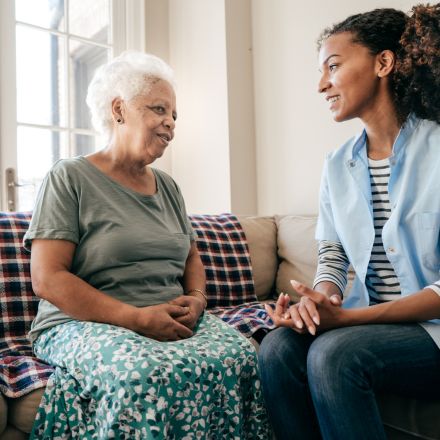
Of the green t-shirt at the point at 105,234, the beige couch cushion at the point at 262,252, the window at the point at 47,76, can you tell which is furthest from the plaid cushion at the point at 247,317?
the window at the point at 47,76

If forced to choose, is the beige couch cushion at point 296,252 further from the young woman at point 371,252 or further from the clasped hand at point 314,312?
the clasped hand at point 314,312

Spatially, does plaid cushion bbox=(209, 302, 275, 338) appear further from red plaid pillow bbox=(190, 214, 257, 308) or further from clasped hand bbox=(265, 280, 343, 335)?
clasped hand bbox=(265, 280, 343, 335)

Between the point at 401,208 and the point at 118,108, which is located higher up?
the point at 118,108

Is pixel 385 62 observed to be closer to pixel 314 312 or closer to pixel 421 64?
pixel 421 64

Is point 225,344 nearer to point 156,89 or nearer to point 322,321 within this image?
point 322,321

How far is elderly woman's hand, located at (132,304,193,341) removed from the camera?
1262 millimetres

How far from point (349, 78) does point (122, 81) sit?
667 millimetres

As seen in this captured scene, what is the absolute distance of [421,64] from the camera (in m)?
1.33

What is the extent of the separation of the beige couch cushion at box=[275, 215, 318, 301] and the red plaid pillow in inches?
6.2

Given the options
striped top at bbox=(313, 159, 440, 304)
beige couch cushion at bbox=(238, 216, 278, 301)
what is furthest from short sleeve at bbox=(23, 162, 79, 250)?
beige couch cushion at bbox=(238, 216, 278, 301)

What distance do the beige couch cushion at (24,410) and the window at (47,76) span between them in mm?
1484

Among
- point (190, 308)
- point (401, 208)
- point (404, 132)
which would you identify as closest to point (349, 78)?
point (404, 132)

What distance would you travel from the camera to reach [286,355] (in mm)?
1210

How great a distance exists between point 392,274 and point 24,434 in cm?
97
